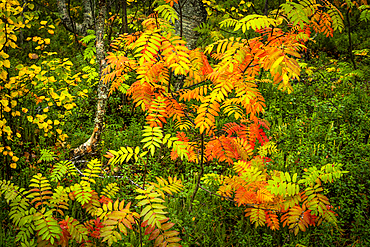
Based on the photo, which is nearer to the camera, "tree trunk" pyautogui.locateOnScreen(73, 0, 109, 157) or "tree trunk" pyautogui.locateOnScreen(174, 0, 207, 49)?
"tree trunk" pyautogui.locateOnScreen(73, 0, 109, 157)

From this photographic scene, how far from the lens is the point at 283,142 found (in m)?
3.77

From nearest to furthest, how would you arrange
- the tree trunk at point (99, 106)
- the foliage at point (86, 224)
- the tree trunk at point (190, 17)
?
the foliage at point (86, 224) → the tree trunk at point (99, 106) → the tree trunk at point (190, 17)

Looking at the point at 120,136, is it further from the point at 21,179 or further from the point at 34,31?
the point at 34,31

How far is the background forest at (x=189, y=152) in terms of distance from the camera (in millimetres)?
1900

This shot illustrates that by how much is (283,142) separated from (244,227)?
173 cm

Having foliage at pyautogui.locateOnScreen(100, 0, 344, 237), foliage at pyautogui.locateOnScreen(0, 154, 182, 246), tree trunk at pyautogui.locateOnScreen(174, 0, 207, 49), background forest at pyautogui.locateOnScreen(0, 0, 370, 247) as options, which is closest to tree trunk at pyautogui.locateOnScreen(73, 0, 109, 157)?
background forest at pyautogui.locateOnScreen(0, 0, 370, 247)

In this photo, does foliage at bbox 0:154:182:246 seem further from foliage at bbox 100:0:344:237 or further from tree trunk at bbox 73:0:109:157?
tree trunk at bbox 73:0:109:157

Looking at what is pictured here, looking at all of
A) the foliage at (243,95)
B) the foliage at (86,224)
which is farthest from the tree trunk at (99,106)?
the foliage at (86,224)

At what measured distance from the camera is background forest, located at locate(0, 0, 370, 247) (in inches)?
74.8

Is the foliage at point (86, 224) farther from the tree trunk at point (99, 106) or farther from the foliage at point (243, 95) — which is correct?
the tree trunk at point (99, 106)

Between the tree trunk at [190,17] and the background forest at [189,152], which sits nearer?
Result: the background forest at [189,152]

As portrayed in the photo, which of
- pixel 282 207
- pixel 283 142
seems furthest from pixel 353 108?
pixel 282 207

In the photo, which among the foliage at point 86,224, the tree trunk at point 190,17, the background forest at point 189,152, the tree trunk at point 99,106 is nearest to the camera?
the foliage at point 86,224

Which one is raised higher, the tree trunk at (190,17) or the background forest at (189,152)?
the tree trunk at (190,17)
